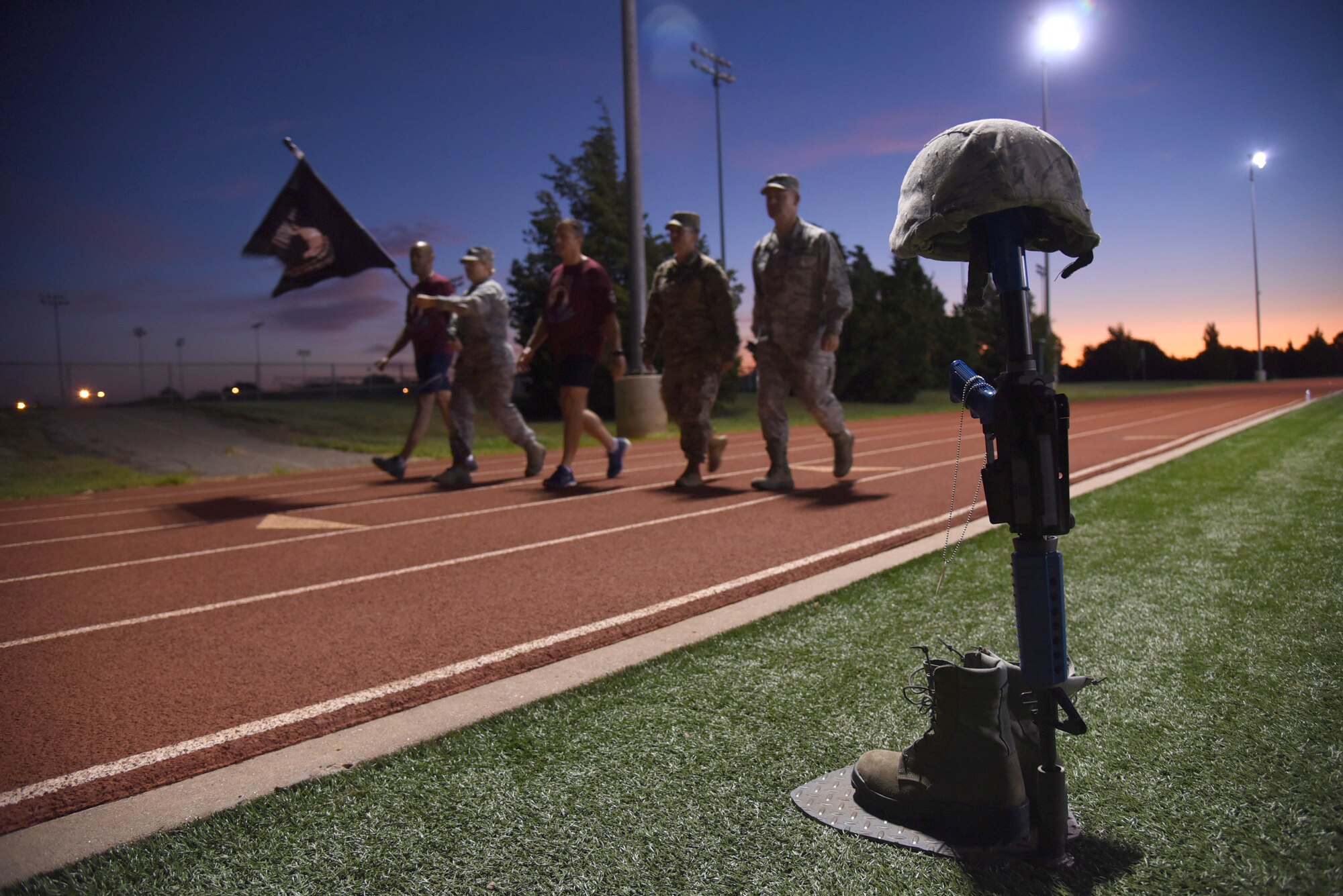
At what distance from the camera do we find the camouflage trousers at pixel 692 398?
7895 millimetres

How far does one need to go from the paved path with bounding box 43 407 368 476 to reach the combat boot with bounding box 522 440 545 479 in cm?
478

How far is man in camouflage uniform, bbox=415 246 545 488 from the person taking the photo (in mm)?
8844

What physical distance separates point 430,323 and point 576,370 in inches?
91.1

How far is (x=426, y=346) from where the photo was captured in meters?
9.76

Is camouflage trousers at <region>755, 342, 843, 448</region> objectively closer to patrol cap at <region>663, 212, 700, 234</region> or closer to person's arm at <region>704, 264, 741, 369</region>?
person's arm at <region>704, 264, 741, 369</region>

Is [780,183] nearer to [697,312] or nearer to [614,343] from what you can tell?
[697,312]

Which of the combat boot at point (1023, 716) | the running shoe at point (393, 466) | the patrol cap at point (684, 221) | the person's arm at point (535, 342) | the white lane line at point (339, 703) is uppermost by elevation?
the patrol cap at point (684, 221)

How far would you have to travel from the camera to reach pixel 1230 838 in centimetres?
177

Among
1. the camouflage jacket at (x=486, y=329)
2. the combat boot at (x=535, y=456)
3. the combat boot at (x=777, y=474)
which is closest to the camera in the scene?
the combat boot at (x=777, y=474)

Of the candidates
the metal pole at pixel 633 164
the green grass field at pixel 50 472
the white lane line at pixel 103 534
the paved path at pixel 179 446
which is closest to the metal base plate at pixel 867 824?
the white lane line at pixel 103 534

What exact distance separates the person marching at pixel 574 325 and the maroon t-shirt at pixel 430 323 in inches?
60.6

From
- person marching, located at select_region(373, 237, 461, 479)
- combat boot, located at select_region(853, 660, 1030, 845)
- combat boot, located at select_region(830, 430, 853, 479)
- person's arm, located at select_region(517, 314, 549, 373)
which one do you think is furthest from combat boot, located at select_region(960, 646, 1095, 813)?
person marching, located at select_region(373, 237, 461, 479)

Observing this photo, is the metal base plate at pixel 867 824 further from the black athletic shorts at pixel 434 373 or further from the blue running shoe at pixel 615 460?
the black athletic shorts at pixel 434 373

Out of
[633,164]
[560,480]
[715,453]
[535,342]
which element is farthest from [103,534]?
[633,164]
